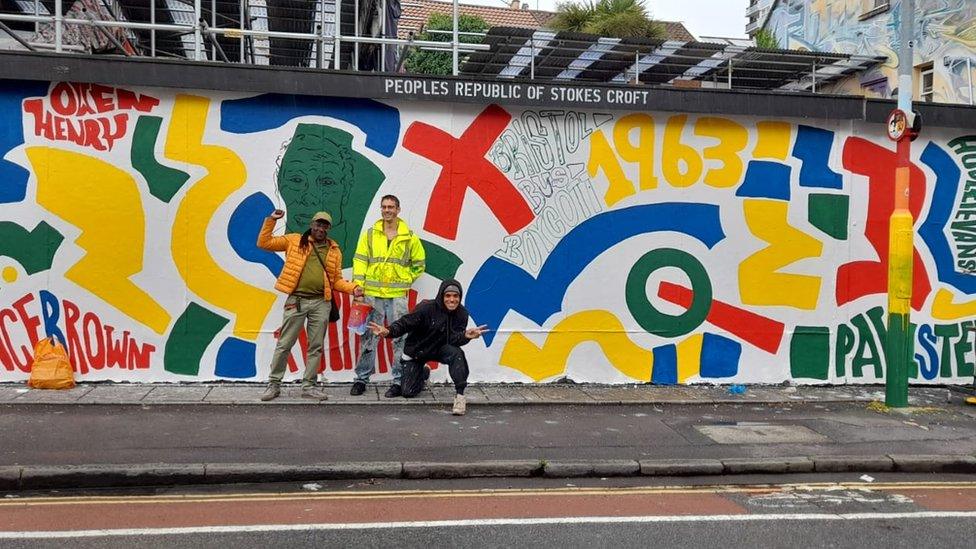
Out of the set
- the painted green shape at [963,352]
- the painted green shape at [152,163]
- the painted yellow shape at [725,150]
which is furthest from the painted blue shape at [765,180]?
the painted green shape at [152,163]

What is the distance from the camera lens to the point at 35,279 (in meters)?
8.54

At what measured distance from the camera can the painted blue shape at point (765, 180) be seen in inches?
387

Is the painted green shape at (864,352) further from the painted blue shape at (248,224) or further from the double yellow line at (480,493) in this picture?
the painted blue shape at (248,224)

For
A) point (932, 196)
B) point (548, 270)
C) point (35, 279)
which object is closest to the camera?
point (35, 279)

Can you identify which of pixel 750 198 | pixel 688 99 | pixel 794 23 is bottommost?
pixel 750 198

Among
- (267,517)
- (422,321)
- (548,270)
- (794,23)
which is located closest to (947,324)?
(548,270)

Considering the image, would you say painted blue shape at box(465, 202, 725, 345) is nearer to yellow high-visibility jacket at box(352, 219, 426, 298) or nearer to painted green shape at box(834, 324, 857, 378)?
yellow high-visibility jacket at box(352, 219, 426, 298)

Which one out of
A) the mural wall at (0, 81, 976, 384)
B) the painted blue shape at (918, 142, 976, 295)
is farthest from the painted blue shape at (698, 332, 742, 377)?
the painted blue shape at (918, 142, 976, 295)

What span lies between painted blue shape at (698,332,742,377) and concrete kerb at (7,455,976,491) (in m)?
3.08

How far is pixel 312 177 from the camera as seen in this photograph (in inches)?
352

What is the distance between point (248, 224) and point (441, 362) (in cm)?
264

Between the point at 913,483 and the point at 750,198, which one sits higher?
the point at 750,198

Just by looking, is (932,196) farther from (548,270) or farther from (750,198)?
(548,270)

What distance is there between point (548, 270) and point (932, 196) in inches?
198
